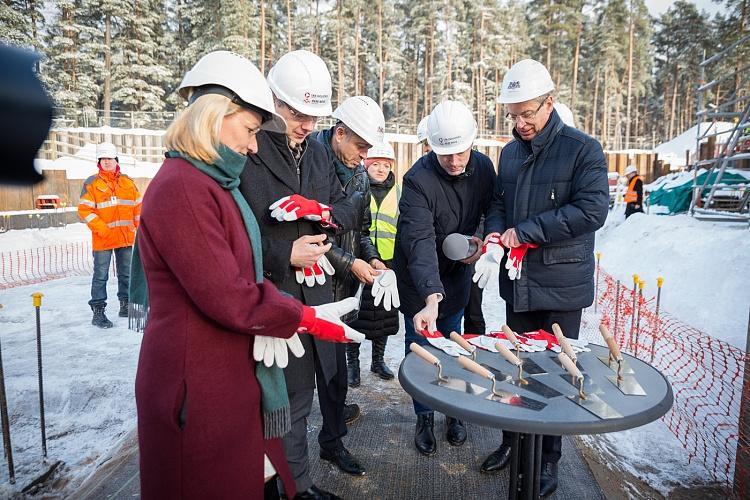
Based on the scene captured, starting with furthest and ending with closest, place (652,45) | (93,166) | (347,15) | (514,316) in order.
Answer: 1. (652,45)
2. (347,15)
3. (93,166)
4. (514,316)

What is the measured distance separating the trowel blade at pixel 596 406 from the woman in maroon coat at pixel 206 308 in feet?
3.31

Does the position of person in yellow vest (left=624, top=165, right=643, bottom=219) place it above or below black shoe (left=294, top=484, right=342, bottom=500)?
above

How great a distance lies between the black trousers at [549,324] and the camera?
272cm

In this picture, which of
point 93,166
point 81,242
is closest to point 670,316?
point 81,242

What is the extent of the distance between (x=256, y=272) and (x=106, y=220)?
5321mm

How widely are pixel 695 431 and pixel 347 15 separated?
112 feet

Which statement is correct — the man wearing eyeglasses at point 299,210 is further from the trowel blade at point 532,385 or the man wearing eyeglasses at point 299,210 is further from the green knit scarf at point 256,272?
the trowel blade at point 532,385

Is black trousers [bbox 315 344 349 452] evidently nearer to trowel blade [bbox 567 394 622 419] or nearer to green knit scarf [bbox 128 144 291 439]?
green knit scarf [bbox 128 144 291 439]

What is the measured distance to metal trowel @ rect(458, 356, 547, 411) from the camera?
1.72 m

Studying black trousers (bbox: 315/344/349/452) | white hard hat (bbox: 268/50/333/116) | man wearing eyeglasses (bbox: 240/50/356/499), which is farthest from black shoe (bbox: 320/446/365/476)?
white hard hat (bbox: 268/50/333/116)

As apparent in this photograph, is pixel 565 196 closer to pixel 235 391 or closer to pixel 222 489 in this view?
pixel 235 391

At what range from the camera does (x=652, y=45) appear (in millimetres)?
45531

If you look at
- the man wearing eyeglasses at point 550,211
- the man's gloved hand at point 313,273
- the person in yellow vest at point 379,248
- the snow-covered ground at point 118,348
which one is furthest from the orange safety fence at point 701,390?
the man's gloved hand at point 313,273

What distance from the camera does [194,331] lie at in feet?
Result: 4.95
